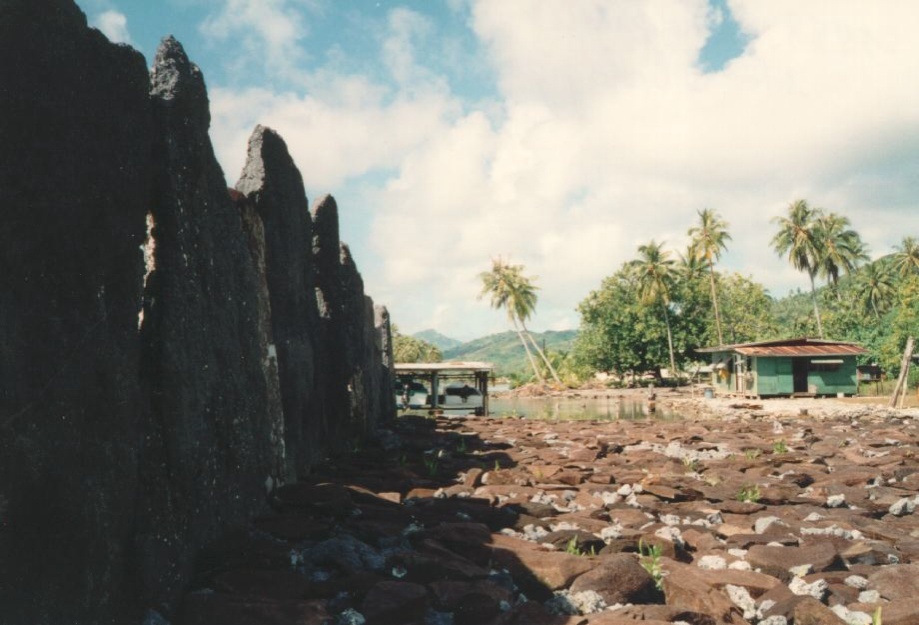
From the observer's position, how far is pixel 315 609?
2959mm

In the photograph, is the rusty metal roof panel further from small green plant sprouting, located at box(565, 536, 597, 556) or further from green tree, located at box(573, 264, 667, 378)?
small green plant sprouting, located at box(565, 536, 597, 556)

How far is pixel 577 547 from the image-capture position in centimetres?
439

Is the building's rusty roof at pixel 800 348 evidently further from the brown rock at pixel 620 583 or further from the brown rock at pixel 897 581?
the brown rock at pixel 620 583

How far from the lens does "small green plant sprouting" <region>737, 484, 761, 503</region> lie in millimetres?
6030

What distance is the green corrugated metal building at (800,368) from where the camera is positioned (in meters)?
29.0

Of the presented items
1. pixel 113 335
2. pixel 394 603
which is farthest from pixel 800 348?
pixel 113 335

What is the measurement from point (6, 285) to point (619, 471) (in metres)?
6.38

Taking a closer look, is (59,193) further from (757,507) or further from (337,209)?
(337,209)

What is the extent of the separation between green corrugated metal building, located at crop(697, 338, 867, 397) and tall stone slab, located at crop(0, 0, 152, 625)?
97.1ft

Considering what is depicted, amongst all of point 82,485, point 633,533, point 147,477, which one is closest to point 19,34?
point 82,485

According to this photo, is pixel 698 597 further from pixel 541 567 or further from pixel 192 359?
pixel 192 359

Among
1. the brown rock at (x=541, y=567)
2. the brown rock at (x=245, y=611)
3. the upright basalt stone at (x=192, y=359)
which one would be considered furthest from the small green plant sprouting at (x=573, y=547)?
the upright basalt stone at (x=192, y=359)

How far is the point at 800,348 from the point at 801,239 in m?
19.2

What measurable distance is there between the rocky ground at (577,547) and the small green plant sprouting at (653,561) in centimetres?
1
